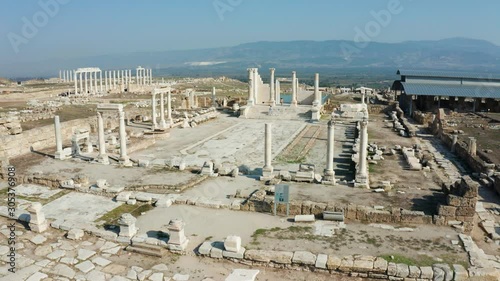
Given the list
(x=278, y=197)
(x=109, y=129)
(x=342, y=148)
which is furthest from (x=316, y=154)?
(x=109, y=129)

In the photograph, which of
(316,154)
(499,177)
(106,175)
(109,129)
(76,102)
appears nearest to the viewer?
(499,177)

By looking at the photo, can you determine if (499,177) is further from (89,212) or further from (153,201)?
(89,212)

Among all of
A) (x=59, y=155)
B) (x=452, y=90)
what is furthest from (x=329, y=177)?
(x=452, y=90)

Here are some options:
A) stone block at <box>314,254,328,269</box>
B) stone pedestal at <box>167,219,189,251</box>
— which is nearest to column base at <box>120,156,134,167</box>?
stone pedestal at <box>167,219,189,251</box>

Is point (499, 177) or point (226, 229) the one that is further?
point (499, 177)

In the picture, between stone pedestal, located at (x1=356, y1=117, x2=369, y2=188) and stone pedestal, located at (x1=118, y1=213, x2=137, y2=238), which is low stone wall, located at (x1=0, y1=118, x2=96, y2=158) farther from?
stone pedestal, located at (x1=356, y1=117, x2=369, y2=188)

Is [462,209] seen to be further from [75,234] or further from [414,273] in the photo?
[75,234]
